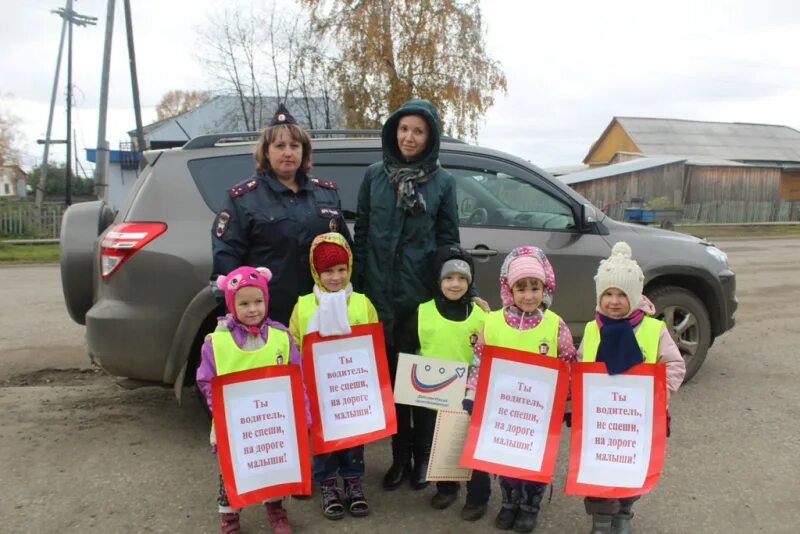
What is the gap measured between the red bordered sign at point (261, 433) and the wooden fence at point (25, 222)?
18.5 meters

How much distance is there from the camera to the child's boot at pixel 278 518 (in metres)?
2.84

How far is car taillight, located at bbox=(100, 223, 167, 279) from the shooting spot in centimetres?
360

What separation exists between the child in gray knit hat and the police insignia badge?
1.71 meters

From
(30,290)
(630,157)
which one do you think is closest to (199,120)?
(630,157)

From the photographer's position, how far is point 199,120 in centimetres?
3903

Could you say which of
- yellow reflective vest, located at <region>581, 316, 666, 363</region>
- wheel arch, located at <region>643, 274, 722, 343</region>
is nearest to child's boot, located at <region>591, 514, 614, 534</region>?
yellow reflective vest, located at <region>581, 316, 666, 363</region>

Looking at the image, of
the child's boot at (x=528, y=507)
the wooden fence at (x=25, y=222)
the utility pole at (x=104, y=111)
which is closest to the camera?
the child's boot at (x=528, y=507)

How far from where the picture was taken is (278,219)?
304cm

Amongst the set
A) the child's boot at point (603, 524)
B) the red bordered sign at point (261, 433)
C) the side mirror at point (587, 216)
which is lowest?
the child's boot at point (603, 524)

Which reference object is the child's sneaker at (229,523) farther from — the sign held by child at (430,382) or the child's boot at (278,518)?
the sign held by child at (430,382)

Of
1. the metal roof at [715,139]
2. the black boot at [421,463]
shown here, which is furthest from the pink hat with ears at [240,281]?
the metal roof at [715,139]

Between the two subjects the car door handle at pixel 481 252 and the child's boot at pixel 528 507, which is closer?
the child's boot at pixel 528 507

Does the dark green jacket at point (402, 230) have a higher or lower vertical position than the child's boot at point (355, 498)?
higher

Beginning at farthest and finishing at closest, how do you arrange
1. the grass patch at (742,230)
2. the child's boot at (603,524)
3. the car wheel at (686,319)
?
the grass patch at (742,230), the car wheel at (686,319), the child's boot at (603,524)
